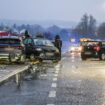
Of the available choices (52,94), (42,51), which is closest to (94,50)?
(42,51)

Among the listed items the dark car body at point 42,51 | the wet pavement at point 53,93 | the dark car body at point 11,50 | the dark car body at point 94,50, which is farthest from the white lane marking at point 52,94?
the dark car body at point 94,50

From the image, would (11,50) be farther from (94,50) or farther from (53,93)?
(53,93)

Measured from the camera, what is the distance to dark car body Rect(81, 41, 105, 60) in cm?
4538

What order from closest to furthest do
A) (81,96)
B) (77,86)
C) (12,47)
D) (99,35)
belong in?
(81,96), (77,86), (12,47), (99,35)

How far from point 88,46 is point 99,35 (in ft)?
457

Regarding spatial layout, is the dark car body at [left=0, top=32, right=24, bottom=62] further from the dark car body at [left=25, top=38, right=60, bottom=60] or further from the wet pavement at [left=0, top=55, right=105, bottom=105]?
the wet pavement at [left=0, top=55, right=105, bottom=105]

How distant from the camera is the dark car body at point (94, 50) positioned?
149ft

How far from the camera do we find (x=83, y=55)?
46.3 meters

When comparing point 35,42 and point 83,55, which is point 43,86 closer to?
point 35,42

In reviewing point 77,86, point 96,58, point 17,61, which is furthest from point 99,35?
point 77,86

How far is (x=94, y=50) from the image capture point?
45.6m

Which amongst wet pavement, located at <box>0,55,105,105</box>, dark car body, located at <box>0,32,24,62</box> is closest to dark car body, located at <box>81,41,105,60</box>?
dark car body, located at <box>0,32,24,62</box>

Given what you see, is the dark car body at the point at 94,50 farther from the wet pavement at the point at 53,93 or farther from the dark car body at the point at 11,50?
the wet pavement at the point at 53,93

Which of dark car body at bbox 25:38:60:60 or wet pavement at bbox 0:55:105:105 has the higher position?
wet pavement at bbox 0:55:105:105
